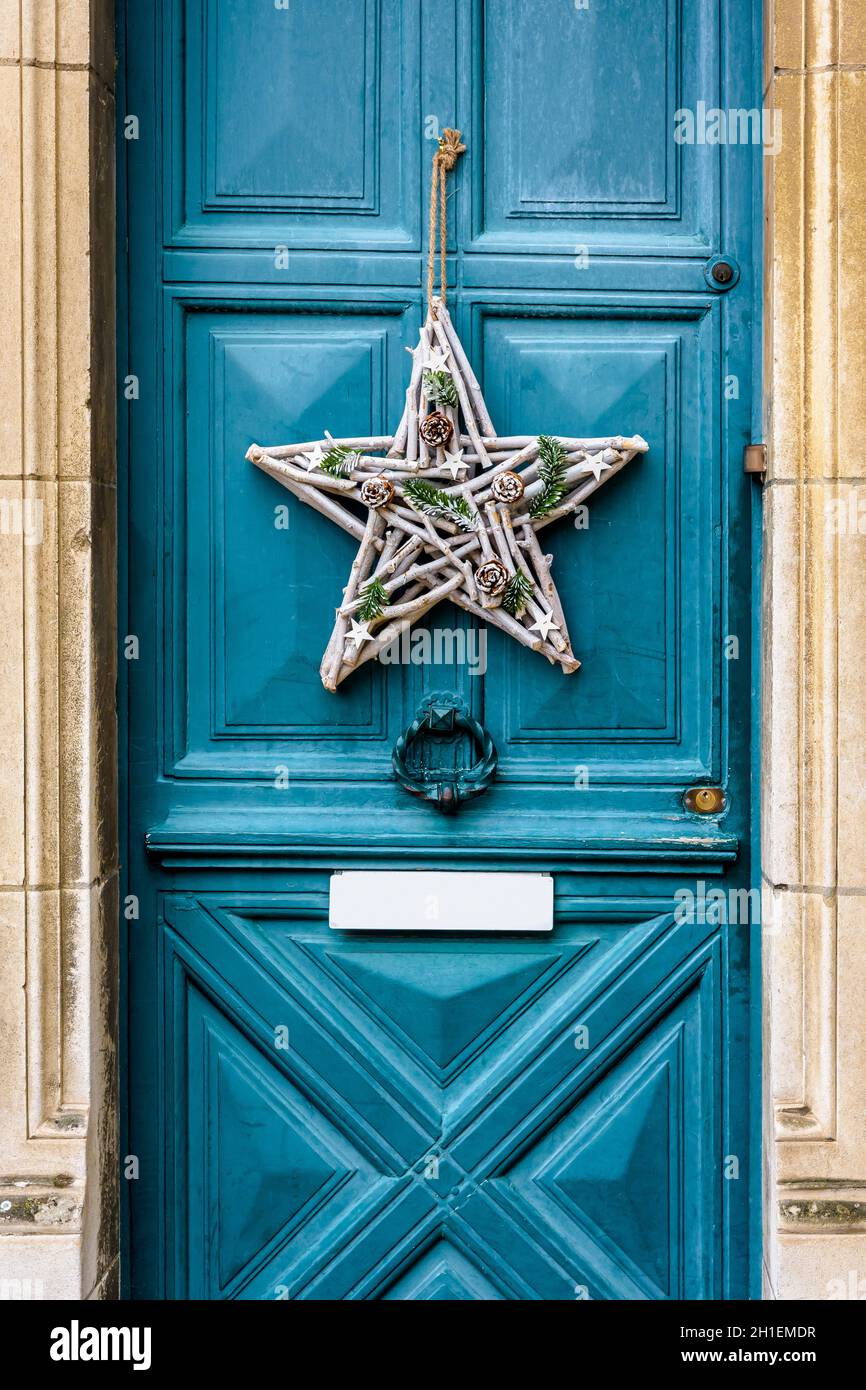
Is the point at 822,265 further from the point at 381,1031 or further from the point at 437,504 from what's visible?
the point at 381,1031

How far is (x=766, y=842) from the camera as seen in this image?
8.87 feet

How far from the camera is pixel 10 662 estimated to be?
2582 mm

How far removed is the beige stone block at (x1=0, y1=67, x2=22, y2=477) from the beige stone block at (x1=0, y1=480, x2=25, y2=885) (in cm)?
9

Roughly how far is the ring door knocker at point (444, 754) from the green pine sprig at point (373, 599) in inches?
9.6

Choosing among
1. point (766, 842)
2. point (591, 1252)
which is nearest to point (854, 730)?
point (766, 842)

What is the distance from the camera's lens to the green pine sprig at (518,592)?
2682 millimetres

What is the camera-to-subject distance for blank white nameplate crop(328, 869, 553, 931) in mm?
2756

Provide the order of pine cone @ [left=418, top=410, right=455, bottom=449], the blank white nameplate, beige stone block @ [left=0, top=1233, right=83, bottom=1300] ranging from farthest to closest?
the blank white nameplate → pine cone @ [left=418, top=410, right=455, bottom=449] → beige stone block @ [left=0, top=1233, right=83, bottom=1300]

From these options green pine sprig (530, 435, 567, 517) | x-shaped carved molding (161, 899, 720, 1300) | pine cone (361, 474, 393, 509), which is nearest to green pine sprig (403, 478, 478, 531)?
pine cone (361, 474, 393, 509)

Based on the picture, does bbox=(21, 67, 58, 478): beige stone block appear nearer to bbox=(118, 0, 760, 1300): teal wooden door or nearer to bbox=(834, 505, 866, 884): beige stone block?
bbox=(118, 0, 760, 1300): teal wooden door

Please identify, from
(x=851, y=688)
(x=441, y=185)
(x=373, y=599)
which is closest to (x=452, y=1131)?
(x=373, y=599)

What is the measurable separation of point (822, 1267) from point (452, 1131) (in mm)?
824

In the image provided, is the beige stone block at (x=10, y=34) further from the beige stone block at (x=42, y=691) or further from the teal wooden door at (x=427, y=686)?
the beige stone block at (x=42, y=691)

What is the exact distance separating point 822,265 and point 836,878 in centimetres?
130
